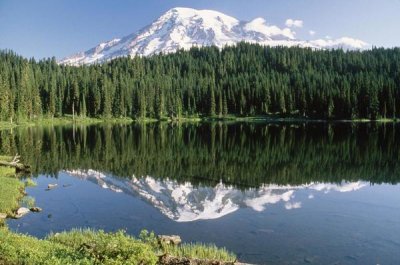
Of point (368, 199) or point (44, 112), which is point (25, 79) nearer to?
point (44, 112)

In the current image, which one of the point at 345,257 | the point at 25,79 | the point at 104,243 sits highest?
the point at 25,79

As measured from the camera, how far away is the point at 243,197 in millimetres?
41594

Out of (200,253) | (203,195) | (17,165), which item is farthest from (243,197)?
(17,165)

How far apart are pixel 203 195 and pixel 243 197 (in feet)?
14.0

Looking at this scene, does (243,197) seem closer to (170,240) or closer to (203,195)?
(203,195)

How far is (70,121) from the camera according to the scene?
602 ft

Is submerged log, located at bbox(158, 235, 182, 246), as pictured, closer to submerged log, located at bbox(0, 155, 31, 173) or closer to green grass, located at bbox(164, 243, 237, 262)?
green grass, located at bbox(164, 243, 237, 262)

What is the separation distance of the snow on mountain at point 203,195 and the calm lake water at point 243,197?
104 millimetres

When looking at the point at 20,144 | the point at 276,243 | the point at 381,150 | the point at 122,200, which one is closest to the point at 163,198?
the point at 122,200

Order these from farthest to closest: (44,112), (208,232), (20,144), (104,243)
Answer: (44,112)
(20,144)
(208,232)
(104,243)

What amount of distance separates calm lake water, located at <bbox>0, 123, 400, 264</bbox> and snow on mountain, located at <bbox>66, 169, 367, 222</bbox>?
0.10 meters

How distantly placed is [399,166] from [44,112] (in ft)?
533

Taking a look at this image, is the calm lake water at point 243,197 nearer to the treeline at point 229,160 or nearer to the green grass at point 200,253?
the treeline at point 229,160

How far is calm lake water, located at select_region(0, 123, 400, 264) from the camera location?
28328mm
